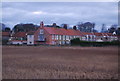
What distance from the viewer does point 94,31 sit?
89812 mm

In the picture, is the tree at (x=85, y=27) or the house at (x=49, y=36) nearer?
the house at (x=49, y=36)

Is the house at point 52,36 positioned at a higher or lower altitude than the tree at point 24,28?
lower

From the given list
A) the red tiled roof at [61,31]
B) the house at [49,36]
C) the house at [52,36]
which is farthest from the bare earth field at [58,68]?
the red tiled roof at [61,31]

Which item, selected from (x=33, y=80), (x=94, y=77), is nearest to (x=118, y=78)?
(x=94, y=77)

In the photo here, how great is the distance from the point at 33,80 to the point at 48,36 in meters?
55.2

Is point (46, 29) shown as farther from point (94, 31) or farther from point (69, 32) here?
point (94, 31)

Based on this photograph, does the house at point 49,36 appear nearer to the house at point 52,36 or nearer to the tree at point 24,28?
the house at point 52,36

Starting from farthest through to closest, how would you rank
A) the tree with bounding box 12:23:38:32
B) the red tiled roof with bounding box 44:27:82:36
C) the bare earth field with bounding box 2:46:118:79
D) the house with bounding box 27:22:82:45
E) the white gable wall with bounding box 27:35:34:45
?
the tree with bounding box 12:23:38:32
the white gable wall with bounding box 27:35:34:45
the red tiled roof with bounding box 44:27:82:36
the house with bounding box 27:22:82:45
the bare earth field with bounding box 2:46:118:79

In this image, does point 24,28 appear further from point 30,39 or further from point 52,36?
point 52,36

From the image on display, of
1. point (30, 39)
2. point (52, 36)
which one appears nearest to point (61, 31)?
point (52, 36)

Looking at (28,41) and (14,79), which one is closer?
(14,79)

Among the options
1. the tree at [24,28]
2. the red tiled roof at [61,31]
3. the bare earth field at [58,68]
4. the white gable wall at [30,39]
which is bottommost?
the bare earth field at [58,68]

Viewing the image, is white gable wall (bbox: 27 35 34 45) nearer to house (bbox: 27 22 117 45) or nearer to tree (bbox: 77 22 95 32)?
house (bbox: 27 22 117 45)

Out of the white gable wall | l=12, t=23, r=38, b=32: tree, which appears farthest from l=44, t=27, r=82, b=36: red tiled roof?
l=12, t=23, r=38, b=32: tree
